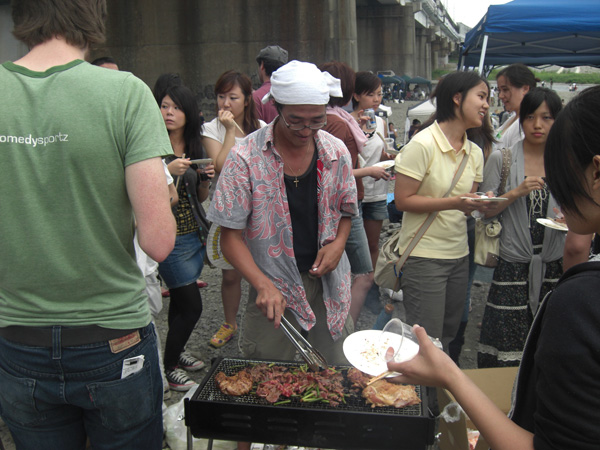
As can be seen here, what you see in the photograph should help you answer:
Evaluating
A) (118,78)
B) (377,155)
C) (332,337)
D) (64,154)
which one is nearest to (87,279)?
(64,154)

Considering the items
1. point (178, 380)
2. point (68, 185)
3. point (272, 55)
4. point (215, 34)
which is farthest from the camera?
point (215, 34)

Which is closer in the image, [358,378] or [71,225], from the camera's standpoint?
[71,225]

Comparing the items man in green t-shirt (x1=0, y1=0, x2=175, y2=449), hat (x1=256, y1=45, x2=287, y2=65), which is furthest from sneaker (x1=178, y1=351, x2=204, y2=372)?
hat (x1=256, y1=45, x2=287, y2=65)

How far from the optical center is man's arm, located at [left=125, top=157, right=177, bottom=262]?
61.4 inches

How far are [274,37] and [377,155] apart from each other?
1040cm

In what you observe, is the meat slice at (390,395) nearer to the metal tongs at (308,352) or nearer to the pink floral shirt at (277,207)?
the metal tongs at (308,352)

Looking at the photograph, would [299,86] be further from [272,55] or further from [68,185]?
[272,55]

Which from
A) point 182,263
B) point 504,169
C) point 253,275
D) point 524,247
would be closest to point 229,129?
point 182,263

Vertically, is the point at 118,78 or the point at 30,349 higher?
the point at 118,78

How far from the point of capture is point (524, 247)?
3254mm

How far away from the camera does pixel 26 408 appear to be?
161 cm

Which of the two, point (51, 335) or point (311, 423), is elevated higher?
point (51, 335)

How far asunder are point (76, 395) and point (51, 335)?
0.21 metres

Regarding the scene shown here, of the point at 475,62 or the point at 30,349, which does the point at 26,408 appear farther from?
the point at 475,62
